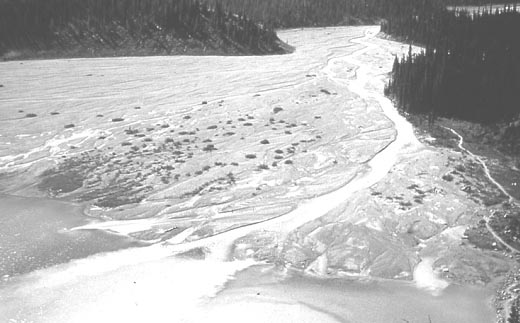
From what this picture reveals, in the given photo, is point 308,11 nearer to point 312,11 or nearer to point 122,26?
point 312,11

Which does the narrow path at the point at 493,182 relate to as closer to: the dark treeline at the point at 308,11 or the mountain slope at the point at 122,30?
the mountain slope at the point at 122,30

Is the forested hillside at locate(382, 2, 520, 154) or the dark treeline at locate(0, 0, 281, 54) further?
the dark treeline at locate(0, 0, 281, 54)

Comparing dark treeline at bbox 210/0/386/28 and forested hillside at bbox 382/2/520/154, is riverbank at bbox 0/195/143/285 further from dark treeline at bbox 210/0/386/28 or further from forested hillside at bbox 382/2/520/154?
dark treeline at bbox 210/0/386/28

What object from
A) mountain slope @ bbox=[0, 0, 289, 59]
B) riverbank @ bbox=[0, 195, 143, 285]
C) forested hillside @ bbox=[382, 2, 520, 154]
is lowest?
riverbank @ bbox=[0, 195, 143, 285]

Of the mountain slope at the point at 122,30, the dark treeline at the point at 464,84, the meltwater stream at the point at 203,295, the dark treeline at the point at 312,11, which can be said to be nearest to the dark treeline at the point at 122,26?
the mountain slope at the point at 122,30

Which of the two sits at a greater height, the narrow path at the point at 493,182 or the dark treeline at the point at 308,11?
the dark treeline at the point at 308,11

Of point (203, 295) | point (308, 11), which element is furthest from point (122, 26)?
point (308, 11)

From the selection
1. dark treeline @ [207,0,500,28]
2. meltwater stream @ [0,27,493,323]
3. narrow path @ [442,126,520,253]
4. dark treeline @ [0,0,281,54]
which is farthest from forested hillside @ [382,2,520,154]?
dark treeline @ [207,0,500,28]

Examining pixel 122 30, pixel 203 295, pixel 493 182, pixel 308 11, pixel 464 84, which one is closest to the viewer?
pixel 203 295
